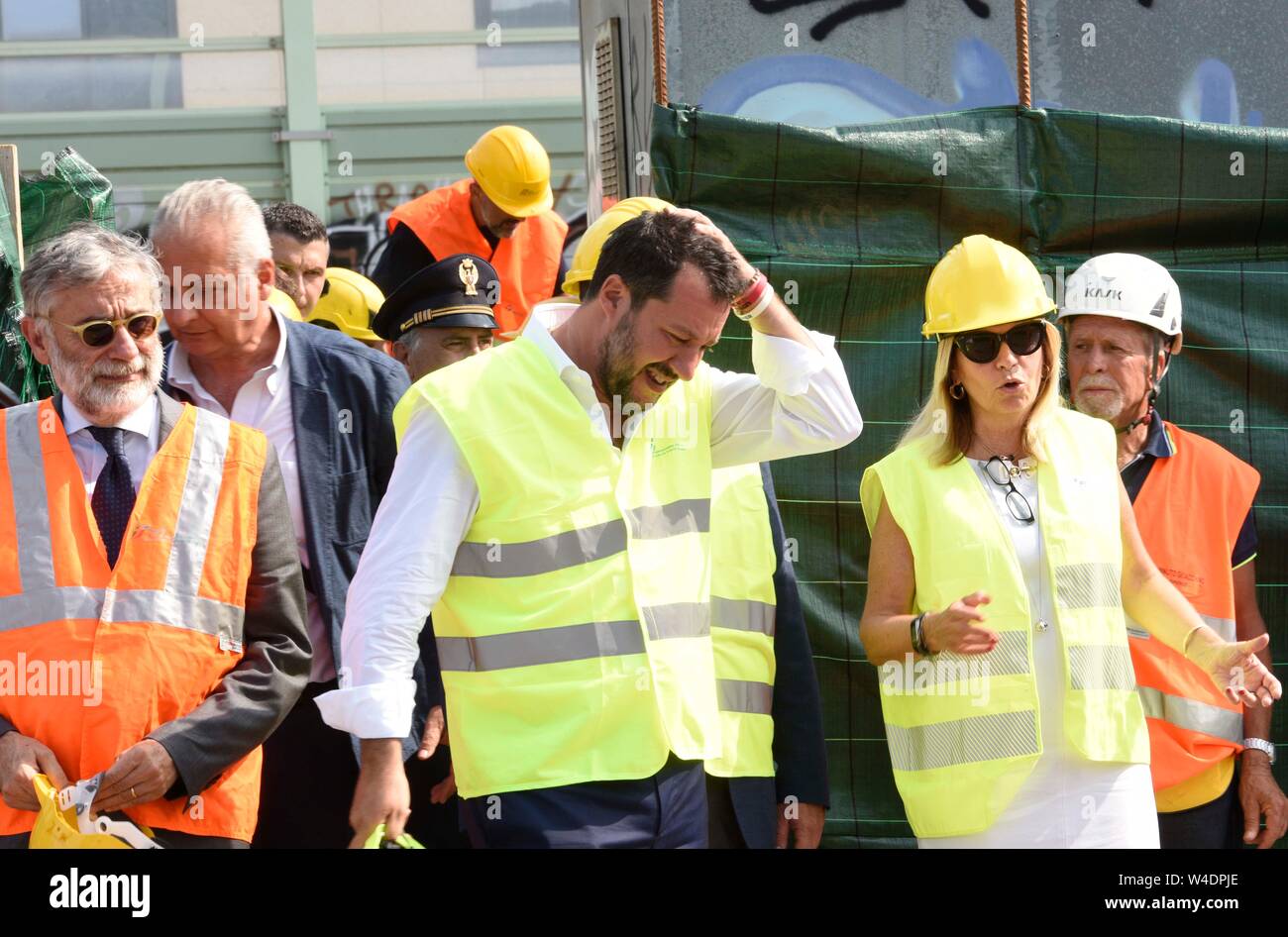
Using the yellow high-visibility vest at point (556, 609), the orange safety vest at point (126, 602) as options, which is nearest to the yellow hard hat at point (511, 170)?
the orange safety vest at point (126, 602)

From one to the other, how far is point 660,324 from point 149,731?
1369 millimetres

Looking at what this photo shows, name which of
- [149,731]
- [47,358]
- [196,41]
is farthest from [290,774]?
[196,41]

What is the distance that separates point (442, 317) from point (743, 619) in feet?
5.52

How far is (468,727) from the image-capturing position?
378cm

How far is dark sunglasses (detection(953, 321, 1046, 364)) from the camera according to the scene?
4.57 meters

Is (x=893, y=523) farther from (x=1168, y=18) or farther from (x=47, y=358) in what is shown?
(x=1168, y=18)

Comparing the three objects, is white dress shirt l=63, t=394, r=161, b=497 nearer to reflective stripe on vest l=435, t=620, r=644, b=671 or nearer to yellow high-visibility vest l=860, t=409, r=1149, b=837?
reflective stripe on vest l=435, t=620, r=644, b=671

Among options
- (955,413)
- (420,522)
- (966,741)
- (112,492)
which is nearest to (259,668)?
(112,492)

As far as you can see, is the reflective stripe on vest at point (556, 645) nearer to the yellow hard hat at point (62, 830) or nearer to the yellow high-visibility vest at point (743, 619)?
the yellow high-visibility vest at point (743, 619)

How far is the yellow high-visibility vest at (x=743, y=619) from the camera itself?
167 inches

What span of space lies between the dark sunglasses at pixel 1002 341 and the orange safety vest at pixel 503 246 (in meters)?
2.59

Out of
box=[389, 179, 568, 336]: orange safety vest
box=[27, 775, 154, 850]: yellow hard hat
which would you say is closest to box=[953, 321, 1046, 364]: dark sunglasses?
box=[27, 775, 154, 850]: yellow hard hat
